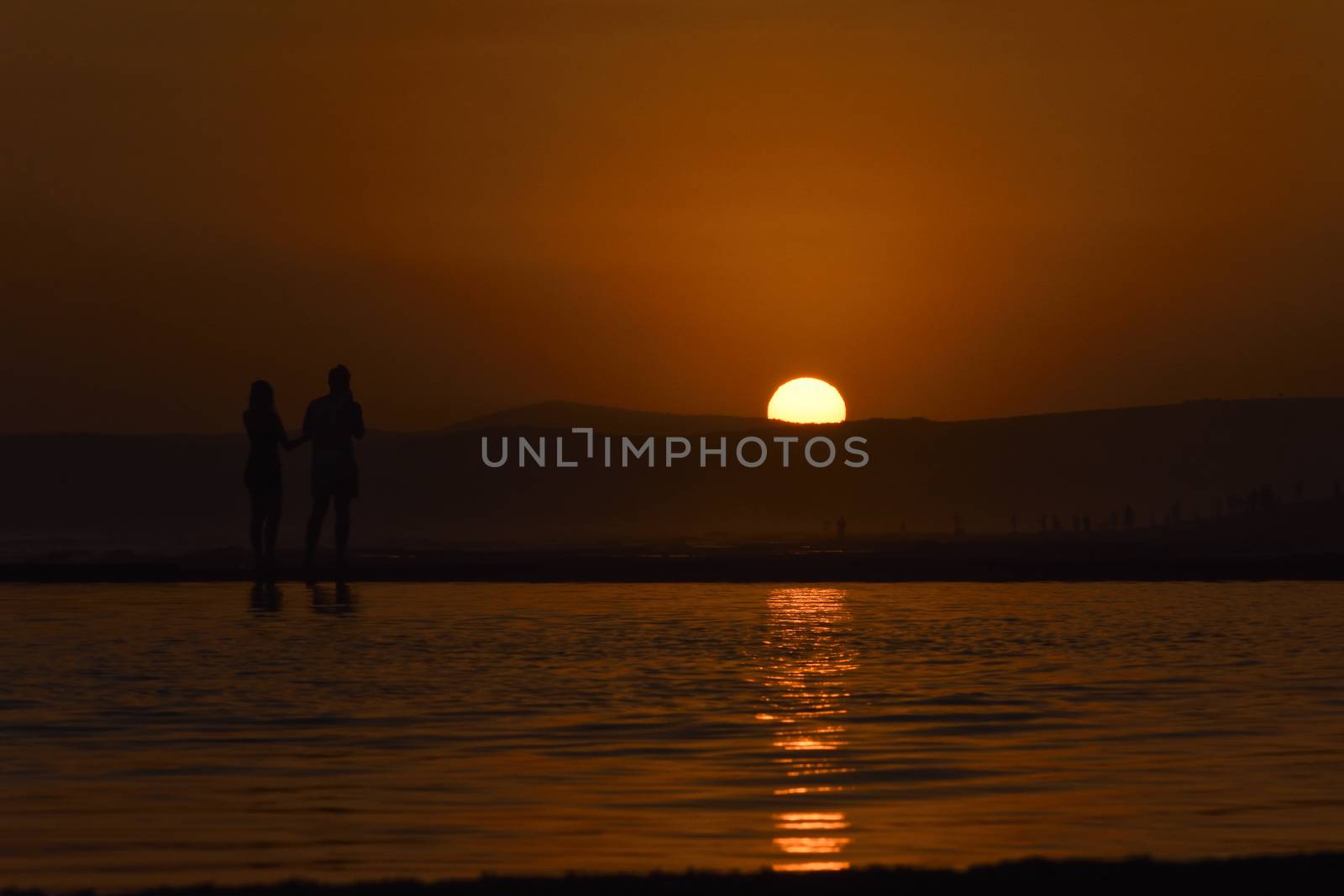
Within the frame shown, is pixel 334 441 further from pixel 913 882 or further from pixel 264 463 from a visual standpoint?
pixel 913 882

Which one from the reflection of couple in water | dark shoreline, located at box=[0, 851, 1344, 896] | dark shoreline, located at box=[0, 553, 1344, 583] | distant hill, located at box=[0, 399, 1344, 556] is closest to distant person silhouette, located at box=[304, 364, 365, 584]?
the reflection of couple in water

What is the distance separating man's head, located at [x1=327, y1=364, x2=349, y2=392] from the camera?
2230 centimetres

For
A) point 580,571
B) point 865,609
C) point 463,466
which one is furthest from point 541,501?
point 865,609

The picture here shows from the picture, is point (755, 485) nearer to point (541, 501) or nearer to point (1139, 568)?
point (541, 501)

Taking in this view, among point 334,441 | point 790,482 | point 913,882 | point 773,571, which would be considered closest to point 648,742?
point 913,882

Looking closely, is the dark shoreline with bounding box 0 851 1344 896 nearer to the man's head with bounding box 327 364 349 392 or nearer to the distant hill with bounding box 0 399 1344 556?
the man's head with bounding box 327 364 349 392

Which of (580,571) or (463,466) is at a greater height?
(463,466)

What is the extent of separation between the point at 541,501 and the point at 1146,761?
267 feet

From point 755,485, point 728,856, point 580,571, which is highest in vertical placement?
point 755,485

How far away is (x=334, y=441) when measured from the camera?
2228cm

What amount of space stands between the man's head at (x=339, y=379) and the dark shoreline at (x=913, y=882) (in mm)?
16436

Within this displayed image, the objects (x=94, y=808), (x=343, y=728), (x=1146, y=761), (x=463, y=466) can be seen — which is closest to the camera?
(x=94, y=808)

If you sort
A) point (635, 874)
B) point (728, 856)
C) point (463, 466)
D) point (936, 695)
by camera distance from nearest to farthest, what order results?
point (635, 874)
point (728, 856)
point (936, 695)
point (463, 466)

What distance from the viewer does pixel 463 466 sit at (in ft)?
320
